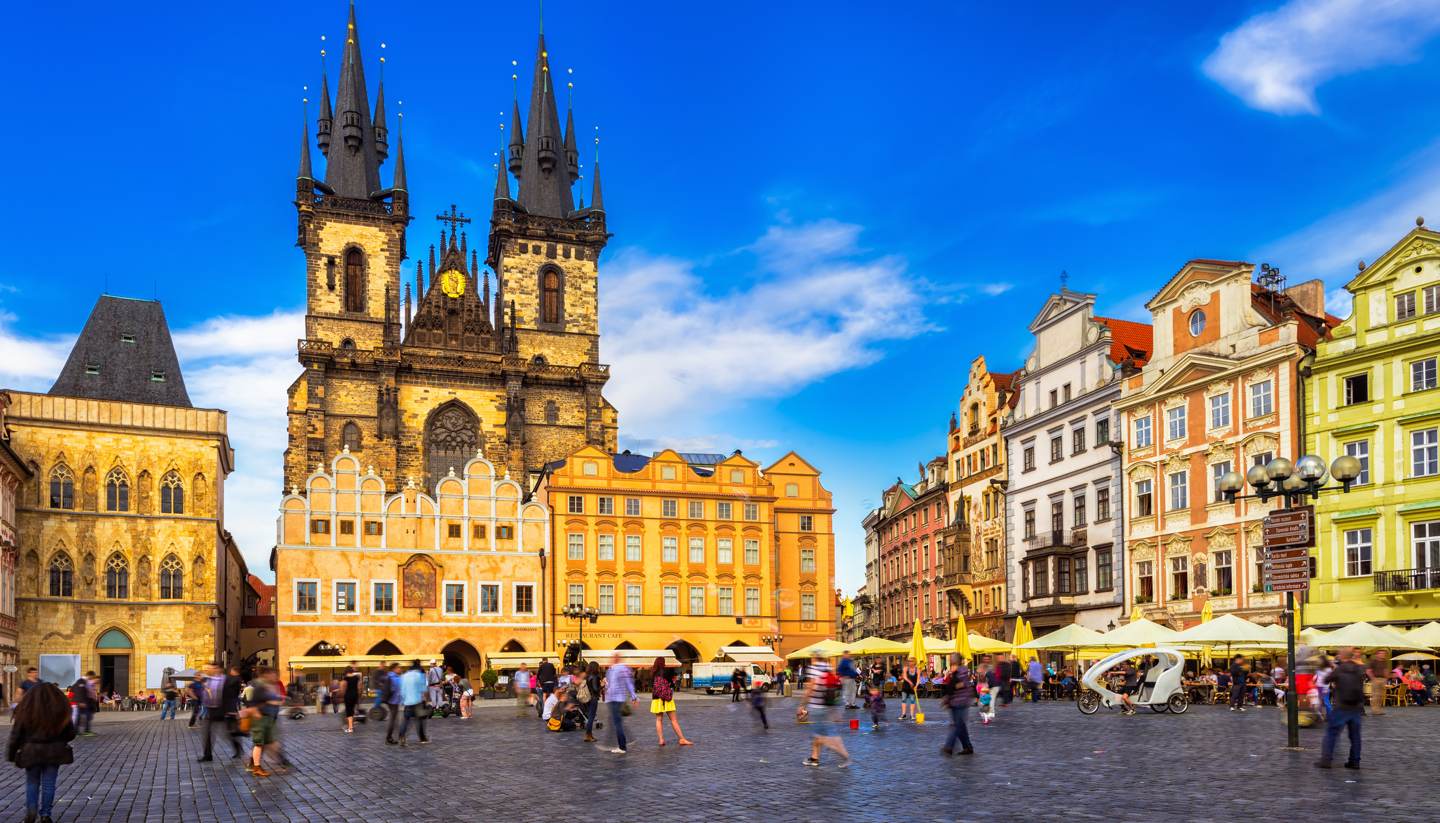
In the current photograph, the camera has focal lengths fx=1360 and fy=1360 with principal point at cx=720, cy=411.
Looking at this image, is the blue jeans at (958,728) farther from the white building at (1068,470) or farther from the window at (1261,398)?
the white building at (1068,470)

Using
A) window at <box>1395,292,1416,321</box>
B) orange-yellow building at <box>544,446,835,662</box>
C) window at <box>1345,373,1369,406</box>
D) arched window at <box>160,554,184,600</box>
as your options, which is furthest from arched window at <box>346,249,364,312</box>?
window at <box>1395,292,1416,321</box>

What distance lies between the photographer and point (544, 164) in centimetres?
8938

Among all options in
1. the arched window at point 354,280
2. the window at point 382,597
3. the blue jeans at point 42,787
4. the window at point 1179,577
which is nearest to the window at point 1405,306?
the window at point 1179,577

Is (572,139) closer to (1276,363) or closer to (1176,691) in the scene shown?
(1276,363)

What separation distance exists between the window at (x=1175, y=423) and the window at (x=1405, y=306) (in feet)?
28.1

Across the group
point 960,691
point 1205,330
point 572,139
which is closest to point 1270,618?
point 1205,330

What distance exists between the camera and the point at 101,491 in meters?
59.1

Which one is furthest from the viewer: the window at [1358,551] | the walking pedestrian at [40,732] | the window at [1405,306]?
the window at [1358,551]

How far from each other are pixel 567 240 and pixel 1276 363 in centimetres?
5173

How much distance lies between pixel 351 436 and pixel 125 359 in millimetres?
14496

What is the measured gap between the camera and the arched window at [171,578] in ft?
197

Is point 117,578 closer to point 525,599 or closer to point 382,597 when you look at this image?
point 382,597

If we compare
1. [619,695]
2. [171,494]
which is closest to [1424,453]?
[619,695]

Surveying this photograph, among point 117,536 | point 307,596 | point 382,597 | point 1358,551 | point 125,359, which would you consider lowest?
point 382,597
